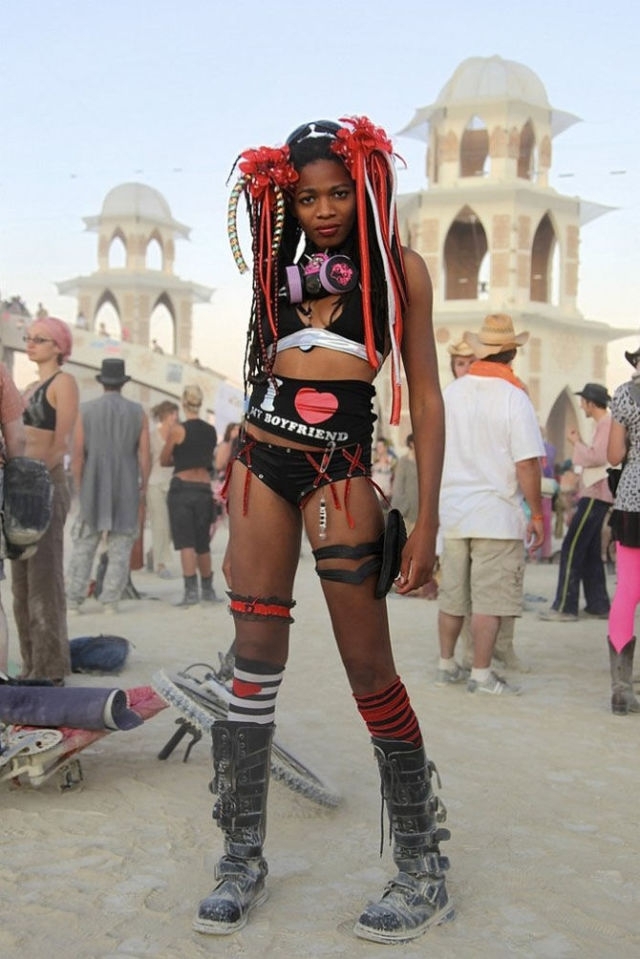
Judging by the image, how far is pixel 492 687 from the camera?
228 inches

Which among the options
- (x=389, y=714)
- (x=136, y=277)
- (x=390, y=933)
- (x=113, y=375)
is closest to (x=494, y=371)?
(x=389, y=714)

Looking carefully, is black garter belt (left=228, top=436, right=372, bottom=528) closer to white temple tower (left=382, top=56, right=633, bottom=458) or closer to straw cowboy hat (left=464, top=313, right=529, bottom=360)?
straw cowboy hat (left=464, top=313, right=529, bottom=360)

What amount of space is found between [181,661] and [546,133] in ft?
94.0

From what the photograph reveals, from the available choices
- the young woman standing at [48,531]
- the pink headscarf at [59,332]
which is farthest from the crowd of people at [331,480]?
the pink headscarf at [59,332]

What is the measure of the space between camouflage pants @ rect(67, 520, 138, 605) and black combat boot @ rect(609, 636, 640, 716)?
4.60 meters

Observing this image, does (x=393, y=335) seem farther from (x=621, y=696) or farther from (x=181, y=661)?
(x=181, y=661)

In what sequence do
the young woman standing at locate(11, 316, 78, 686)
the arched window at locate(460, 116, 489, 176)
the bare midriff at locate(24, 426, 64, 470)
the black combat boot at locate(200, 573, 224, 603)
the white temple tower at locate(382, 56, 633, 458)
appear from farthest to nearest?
the arched window at locate(460, 116, 489, 176)
the white temple tower at locate(382, 56, 633, 458)
the black combat boot at locate(200, 573, 224, 603)
the bare midriff at locate(24, 426, 64, 470)
the young woman standing at locate(11, 316, 78, 686)

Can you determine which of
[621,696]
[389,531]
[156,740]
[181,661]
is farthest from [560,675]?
[389,531]

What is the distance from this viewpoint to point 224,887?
2.82 meters

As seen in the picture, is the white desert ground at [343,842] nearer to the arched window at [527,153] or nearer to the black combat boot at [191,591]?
the black combat boot at [191,591]

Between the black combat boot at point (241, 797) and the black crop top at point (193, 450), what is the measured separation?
6705mm

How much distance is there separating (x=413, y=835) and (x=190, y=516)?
681 cm

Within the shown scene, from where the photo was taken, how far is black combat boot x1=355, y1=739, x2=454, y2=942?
2.81 m

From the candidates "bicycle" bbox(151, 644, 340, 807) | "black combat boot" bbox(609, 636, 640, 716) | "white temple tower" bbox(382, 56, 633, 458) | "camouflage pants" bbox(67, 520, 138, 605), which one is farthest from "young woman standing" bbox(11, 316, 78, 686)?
"white temple tower" bbox(382, 56, 633, 458)
